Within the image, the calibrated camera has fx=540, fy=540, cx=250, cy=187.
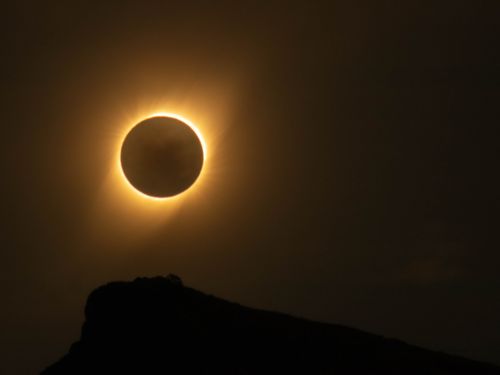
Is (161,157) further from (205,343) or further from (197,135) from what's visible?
(205,343)

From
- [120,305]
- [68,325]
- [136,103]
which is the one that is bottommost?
[120,305]

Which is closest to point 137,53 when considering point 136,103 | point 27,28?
point 136,103

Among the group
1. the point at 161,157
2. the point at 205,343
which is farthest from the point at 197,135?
the point at 205,343

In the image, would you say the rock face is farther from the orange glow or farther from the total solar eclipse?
the orange glow

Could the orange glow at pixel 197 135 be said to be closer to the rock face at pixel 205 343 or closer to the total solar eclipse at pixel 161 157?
the total solar eclipse at pixel 161 157

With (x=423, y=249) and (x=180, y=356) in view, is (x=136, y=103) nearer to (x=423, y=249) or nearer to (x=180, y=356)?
(x=180, y=356)

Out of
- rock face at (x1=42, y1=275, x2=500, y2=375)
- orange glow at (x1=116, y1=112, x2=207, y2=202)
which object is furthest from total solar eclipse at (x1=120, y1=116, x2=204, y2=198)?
rock face at (x1=42, y1=275, x2=500, y2=375)

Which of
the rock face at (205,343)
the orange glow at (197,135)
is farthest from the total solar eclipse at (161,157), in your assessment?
the rock face at (205,343)
